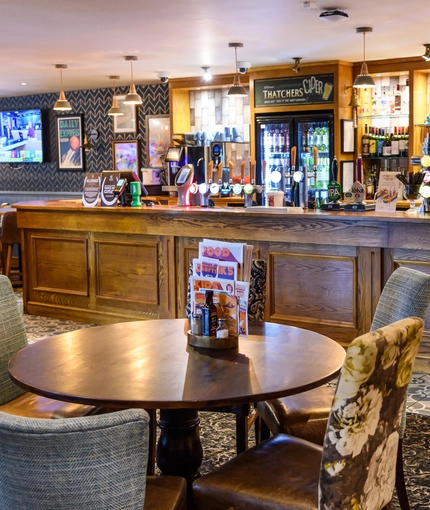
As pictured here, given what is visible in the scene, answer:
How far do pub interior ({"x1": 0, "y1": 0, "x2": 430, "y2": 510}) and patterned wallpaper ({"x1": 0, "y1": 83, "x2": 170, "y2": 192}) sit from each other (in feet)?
0.15

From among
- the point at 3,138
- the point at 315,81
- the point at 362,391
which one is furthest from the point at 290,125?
the point at 362,391

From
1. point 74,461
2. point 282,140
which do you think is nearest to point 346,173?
point 282,140

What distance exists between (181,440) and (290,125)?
7.08 m

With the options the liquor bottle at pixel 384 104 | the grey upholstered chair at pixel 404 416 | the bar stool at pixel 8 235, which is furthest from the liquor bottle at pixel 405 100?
the grey upholstered chair at pixel 404 416

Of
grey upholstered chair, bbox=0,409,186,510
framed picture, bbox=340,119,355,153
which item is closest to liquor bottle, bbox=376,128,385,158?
framed picture, bbox=340,119,355,153

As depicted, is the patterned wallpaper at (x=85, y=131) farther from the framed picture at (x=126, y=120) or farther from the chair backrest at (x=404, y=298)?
the chair backrest at (x=404, y=298)

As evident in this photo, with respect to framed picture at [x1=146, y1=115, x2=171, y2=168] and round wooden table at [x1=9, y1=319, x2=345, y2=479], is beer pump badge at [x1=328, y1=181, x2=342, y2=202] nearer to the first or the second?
round wooden table at [x1=9, y1=319, x2=345, y2=479]

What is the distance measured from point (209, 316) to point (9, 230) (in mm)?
6099

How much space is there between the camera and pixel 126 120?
448 inches

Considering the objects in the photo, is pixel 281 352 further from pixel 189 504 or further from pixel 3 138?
pixel 3 138

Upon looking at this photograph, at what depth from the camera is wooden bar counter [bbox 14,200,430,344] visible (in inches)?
195

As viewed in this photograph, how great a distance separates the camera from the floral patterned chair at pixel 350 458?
179 centimetres

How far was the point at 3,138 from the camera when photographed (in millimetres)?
13086

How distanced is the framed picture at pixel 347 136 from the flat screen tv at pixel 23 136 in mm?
5764
